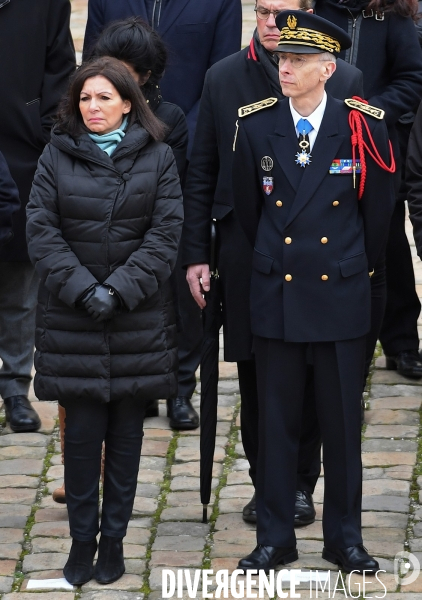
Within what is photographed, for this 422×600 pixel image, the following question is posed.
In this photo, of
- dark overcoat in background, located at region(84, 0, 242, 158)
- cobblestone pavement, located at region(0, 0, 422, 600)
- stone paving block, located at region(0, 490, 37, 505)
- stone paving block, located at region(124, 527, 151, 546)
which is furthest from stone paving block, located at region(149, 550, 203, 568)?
dark overcoat in background, located at region(84, 0, 242, 158)

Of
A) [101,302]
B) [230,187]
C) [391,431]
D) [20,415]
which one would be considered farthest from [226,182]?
[20,415]

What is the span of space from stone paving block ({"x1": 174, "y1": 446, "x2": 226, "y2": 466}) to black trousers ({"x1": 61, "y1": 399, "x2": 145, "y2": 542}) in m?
1.06

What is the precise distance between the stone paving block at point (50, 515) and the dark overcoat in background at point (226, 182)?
0.94 m

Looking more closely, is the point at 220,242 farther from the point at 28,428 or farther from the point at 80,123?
the point at 28,428

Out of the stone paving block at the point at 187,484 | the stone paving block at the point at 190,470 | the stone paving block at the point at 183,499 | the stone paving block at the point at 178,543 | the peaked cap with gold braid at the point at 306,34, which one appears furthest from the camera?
the stone paving block at the point at 190,470

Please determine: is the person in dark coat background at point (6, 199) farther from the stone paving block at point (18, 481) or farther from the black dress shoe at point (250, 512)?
the black dress shoe at point (250, 512)

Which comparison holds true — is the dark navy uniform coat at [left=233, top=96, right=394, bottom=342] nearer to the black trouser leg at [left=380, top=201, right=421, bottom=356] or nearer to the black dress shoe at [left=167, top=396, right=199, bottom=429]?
the black dress shoe at [left=167, top=396, right=199, bottom=429]

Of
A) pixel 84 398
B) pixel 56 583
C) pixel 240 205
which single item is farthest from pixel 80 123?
pixel 56 583

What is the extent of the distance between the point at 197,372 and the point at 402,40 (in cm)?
199

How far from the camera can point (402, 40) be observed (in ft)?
18.9

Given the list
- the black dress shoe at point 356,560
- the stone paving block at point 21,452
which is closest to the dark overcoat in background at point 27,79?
the stone paving block at point 21,452

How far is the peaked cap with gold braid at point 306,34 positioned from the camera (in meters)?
4.30

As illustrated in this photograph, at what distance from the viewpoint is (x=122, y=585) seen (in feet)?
15.0

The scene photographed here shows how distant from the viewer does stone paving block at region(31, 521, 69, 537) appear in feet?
16.4
